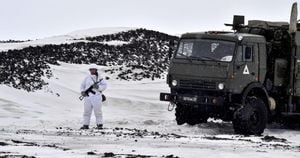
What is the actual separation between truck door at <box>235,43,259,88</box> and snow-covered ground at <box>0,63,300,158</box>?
1.54 m

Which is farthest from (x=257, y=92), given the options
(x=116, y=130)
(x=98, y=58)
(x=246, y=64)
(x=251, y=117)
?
(x=98, y=58)

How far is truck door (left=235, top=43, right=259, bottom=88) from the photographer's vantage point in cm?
1686

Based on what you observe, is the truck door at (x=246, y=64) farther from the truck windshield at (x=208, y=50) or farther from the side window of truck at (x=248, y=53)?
the truck windshield at (x=208, y=50)

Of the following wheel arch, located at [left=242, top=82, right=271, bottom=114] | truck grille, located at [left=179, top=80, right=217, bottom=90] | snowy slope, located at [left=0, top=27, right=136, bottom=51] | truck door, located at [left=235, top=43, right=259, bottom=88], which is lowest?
wheel arch, located at [left=242, top=82, right=271, bottom=114]

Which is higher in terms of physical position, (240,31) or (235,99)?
(240,31)

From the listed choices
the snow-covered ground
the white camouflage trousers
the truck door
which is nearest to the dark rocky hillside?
the snow-covered ground

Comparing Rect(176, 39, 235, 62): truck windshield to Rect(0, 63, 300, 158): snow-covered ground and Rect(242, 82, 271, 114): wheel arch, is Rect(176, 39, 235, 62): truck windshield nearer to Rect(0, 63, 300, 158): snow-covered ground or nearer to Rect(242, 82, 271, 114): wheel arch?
Rect(242, 82, 271, 114): wheel arch

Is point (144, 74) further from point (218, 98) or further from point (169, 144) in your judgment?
point (169, 144)

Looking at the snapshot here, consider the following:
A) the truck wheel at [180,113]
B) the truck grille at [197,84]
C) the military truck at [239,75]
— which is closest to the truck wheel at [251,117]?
the military truck at [239,75]

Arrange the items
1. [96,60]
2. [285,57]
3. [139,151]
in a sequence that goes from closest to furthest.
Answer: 1. [139,151]
2. [285,57]
3. [96,60]

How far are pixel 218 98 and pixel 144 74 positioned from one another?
14558 mm

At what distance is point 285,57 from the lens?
1845 centimetres

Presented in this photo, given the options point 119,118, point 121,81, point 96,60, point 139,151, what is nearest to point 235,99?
point 119,118

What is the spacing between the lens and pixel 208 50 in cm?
1706
